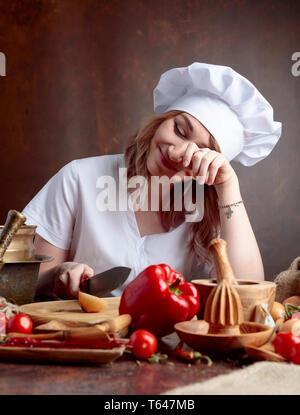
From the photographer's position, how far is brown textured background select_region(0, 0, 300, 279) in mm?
2742

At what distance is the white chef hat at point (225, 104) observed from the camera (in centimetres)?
164

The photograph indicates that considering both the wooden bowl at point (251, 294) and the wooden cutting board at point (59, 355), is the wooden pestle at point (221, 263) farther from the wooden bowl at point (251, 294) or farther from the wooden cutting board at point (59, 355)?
the wooden cutting board at point (59, 355)

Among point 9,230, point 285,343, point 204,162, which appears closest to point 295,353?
point 285,343

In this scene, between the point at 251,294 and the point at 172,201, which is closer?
the point at 251,294

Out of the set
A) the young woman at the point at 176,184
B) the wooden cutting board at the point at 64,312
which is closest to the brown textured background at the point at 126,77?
the young woman at the point at 176,184

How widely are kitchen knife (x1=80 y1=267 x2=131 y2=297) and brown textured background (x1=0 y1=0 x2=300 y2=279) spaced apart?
1.66 meters

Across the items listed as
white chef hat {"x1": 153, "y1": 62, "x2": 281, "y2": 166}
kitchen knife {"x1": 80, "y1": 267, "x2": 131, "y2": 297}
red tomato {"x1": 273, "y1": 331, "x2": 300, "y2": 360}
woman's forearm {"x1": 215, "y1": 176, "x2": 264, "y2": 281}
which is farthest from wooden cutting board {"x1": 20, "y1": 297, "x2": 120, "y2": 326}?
white chef hat {"x1": 153, "y1": 62, "x2": 281, "y2": 166}

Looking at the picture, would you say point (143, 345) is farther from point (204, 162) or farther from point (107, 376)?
point (204, 162)

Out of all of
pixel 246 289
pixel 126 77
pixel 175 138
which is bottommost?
pixel 246 289

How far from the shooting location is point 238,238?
1.70 meters

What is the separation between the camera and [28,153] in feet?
9.12

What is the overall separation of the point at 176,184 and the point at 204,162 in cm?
39

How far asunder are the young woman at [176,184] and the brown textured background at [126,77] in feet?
3.06
